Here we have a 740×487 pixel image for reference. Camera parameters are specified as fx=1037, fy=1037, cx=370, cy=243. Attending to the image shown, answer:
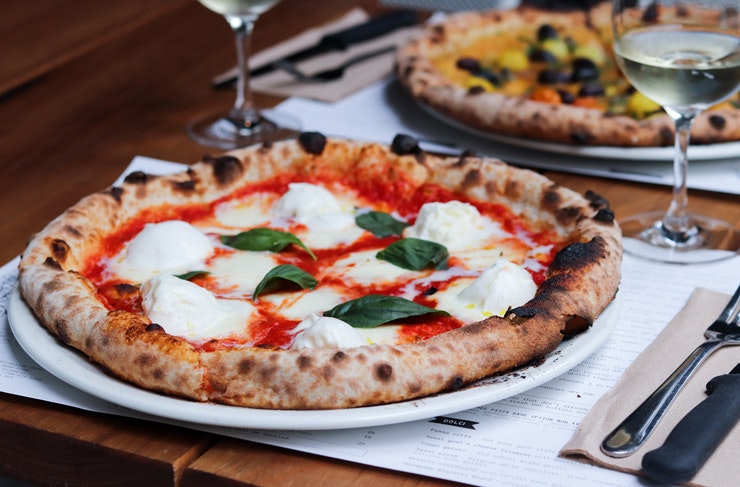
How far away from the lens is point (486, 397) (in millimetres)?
1037

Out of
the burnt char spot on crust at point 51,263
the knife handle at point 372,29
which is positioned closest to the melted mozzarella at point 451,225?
the burnt char spot on crust at point 51,263

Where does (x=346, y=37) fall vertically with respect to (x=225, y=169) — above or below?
below

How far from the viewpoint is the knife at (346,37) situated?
2.36 m

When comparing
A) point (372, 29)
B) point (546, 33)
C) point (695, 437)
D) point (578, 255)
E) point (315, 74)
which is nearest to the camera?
point (695, 437)

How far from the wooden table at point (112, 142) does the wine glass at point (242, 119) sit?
0.05 m

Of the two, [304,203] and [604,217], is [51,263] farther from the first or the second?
[604,217]

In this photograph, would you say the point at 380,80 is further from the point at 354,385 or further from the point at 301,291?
the point at 354,385

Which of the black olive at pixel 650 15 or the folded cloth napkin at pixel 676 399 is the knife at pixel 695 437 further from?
the black olive at pixel 650 15

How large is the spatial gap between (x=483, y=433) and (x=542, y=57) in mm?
1454

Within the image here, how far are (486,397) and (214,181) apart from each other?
69 cm

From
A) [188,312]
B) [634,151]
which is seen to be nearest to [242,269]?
[188,312]

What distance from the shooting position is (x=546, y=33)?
2.47 metres

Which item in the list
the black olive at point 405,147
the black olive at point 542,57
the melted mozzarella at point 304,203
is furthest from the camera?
the black olive at point 542,57

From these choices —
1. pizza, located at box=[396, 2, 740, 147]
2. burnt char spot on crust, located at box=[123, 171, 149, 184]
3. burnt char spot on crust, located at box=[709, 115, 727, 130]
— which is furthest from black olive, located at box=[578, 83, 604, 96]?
burnt char spot on crust, located at box=[123, 171, 149, 184]
